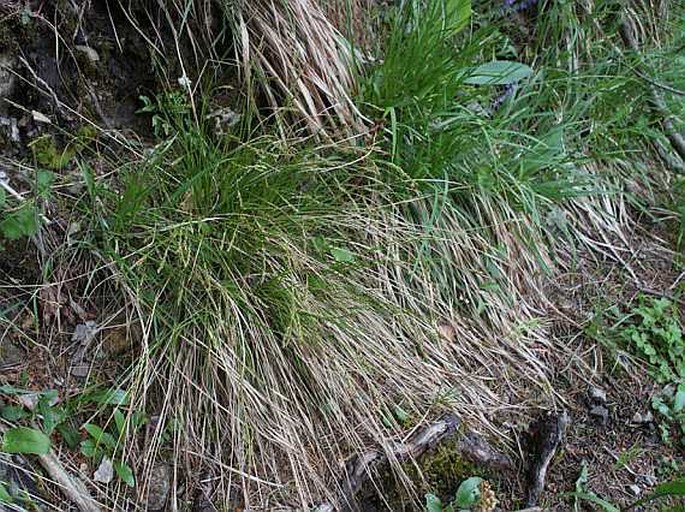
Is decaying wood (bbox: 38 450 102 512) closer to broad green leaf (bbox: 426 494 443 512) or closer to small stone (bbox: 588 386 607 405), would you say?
broad green leaf (bbox: 426 494 443 512)

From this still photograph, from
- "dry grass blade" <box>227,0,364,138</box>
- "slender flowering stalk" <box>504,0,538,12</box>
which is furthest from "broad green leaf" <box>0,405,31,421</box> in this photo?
"slender flowering stalk" <box>504,0,538,12</box>

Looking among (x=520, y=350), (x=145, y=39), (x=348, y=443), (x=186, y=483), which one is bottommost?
(x=520, y=350)

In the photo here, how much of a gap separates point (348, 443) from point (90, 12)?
1.24m

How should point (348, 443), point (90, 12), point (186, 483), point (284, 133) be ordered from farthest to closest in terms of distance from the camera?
point (284, 133) < point (90, 12) < point (348, 443) < point (186, 483)

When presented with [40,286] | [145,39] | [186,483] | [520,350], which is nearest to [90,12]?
[145,39]

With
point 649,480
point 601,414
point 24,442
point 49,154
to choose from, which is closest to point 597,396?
point 601,414

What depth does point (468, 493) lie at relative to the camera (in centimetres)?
169

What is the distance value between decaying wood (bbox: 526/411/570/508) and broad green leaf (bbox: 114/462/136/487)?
0.91m

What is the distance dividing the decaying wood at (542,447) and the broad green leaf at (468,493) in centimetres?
17

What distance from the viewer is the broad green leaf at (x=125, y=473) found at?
1.54 metres

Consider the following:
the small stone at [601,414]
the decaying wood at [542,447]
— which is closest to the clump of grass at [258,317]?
→ the decaying wood at [542,447]

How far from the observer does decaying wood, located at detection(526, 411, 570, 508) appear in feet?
5.91

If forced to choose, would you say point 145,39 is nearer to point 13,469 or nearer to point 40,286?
point 40,286

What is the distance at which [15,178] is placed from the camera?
1.75m
